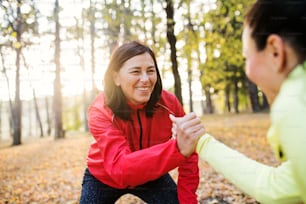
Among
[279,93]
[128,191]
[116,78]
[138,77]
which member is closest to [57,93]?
[128,191]

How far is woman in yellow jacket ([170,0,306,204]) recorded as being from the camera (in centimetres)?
90

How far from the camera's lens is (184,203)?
7.35ft

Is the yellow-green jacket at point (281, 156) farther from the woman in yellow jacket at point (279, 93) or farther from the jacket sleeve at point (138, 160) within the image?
the jacket sleeve at point (138, 160)

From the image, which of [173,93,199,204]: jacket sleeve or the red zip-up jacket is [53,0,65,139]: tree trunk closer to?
the red zip-up jacket

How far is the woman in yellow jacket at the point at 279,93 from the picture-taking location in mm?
900

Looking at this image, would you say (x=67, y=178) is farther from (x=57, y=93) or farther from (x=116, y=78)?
(x=57, y=93)

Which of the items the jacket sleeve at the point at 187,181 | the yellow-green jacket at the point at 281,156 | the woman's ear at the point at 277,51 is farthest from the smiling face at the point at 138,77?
the woman's ear at the point at 277,51

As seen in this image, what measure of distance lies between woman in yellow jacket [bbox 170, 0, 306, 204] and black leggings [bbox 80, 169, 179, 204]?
1259 millimetres

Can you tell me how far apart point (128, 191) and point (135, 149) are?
0.34 meters

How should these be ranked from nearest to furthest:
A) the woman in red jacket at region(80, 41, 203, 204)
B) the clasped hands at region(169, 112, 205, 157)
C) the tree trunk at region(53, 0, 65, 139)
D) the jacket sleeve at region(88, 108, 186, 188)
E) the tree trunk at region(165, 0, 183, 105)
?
1. the clasped hands at region(169, 112, 205, 157)
2. the jacket sleeve at region(88, 108, 186, 188)
3. the woman in red jacket at region(80, 41, 203, 204)
4. the tree trunk at region(165, 0, 183, 105)
5. the tree trunk at region(53, 0, 65, 139)

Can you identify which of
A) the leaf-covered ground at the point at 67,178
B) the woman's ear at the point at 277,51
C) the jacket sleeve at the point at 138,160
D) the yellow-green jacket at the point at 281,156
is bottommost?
the leaf-covered ground at the point at 67,178

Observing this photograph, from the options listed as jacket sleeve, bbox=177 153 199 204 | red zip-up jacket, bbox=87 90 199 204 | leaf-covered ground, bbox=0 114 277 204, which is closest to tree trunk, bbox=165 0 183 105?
leaf-covered ground, bbox=0 114 277 204

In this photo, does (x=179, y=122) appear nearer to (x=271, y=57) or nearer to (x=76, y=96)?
(x=271, y=57)

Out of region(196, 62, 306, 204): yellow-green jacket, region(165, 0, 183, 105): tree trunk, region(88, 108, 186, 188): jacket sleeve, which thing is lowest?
region(88, 108, 186, 188): jacket sleeve
